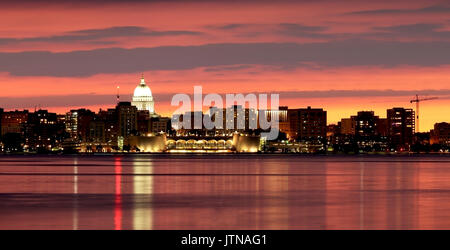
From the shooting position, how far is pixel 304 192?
50.2 meters

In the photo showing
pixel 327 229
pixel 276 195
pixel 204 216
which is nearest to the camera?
pixel 327 229

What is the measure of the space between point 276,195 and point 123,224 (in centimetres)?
1693

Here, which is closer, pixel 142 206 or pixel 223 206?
pixel 223 206

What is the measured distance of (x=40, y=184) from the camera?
58.3 m

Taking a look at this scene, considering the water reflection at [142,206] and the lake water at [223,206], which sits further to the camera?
the water reflection at [142,206]

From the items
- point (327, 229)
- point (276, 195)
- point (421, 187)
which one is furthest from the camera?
point (421, 187)

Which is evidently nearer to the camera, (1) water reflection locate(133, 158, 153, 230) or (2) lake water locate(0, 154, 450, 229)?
(2) lake water locate(0, 154, 450, 229)

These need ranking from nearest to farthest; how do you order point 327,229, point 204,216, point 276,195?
point 327,229 < point 204,216 < point 276,195

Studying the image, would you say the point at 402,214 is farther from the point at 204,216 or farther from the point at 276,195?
the point at 276,195
